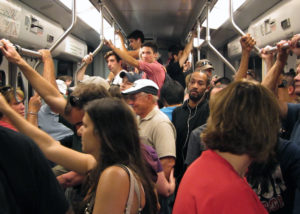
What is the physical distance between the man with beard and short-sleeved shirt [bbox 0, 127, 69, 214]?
78.2 inches

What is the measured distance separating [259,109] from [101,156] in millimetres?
705

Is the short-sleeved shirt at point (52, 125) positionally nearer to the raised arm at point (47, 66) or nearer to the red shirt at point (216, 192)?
the raised arm at point (47, 66)

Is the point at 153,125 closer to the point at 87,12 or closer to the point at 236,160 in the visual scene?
the point at 236,160

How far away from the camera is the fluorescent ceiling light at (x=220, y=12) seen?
4.71 meters

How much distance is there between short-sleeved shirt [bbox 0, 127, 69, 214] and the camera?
100cm

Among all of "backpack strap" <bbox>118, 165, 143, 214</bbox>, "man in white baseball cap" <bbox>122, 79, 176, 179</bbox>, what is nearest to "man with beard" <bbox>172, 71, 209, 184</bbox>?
"man in white baseball cap" <bbox>122, 79, 176, 179</bbox>

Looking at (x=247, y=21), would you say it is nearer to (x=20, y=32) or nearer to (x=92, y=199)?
(x=20, y=32)

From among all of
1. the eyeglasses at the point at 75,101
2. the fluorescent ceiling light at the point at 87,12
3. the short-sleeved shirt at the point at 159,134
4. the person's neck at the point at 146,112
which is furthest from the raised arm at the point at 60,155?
the fluorescent ceiling light at the point at 87,12

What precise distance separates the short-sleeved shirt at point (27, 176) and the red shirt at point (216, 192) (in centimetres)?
43

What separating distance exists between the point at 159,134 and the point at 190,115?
0.81 meters

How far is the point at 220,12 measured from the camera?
17.3 feet

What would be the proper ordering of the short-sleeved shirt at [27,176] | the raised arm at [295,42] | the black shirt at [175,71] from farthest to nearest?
the black shirt at [175,71], the raised arm at [295,42], the short-sleeved shirt at [27,176]

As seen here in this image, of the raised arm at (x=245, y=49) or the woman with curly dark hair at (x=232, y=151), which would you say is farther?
the raised arm at (x=245, y=49)

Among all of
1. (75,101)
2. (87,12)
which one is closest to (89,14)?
(87,12)
